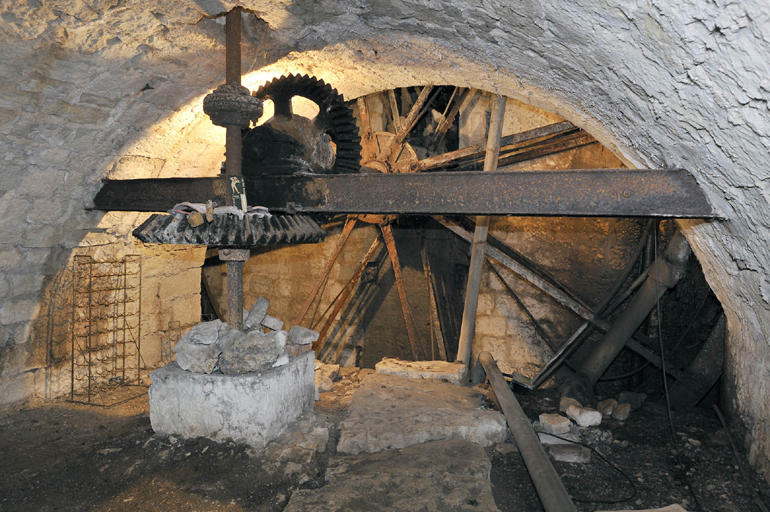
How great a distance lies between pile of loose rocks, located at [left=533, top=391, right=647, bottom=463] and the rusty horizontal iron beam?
4.66 feet

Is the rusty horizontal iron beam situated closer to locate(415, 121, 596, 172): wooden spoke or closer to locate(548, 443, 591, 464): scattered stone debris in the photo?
locate(548, 443, 591, 464): scattered stone debris

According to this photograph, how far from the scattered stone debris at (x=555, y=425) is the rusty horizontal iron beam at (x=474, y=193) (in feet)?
4.92

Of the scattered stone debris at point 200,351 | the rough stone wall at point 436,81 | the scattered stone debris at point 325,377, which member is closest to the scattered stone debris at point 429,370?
the scattered stone debris at point 325,377

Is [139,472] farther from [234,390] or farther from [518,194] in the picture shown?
[518,194]

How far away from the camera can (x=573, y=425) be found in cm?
336

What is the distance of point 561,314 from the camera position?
4875mm

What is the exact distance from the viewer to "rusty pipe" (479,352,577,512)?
7.08 ft

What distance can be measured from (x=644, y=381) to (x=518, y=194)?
312 cm

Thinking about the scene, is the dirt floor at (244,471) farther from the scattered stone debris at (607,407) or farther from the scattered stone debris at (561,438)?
A: the scattered stone debris at (607,407)

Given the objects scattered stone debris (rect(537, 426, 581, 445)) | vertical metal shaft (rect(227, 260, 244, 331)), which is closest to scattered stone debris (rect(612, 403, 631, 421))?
scattered stone debris (rect(537, 426, 581, 445))

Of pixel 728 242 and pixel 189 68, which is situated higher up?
pixel 189 68

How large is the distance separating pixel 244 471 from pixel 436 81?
8.75 feet

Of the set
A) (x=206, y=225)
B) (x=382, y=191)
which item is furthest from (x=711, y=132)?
(x=206, y=225)

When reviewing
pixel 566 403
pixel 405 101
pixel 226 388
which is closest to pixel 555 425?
pixel 566 403
